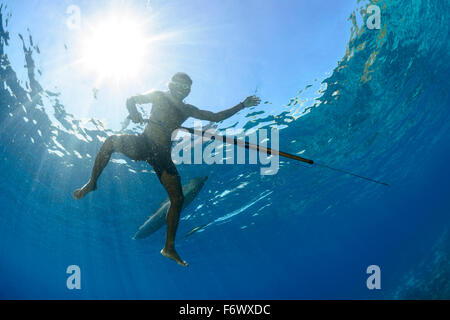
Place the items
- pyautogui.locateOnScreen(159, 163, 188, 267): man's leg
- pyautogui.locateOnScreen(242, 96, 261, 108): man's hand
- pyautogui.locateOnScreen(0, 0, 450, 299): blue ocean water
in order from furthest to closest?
pyautogui.locateOnScreen(0, 0, 450, 299): blue ocean water
pyautogui.locateOnScreen(242, 96, 261, 108): man's hand
pyautogui.locateOnScreen(159, 163, 188, 267): man's leg

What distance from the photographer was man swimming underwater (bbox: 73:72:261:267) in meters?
3.92

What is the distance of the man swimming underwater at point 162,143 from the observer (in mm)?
3920

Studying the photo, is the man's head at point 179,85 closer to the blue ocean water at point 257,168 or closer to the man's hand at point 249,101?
the man's hand at point 249,101

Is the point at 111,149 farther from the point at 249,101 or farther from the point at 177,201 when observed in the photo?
the point at 249,101

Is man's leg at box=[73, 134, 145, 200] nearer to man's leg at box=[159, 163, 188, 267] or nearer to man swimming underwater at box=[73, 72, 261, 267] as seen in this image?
man swimming underwater at box=[73, 72, 261, 267]

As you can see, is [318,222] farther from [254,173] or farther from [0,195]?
[0,195]

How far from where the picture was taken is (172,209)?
4.11m

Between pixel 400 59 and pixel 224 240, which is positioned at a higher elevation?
pixel 400 59

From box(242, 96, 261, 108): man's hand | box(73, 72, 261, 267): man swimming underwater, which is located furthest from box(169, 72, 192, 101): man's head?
box(242, 96, 261, 108): man's hand

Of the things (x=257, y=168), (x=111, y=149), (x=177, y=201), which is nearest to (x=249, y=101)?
(x=177, y=201)

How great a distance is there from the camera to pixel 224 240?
28938 mm

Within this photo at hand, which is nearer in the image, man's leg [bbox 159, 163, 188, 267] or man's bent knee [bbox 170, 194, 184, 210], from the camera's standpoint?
man's leg [bbox 159, 163, 188, 267]

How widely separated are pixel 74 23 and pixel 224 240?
86.2ft
